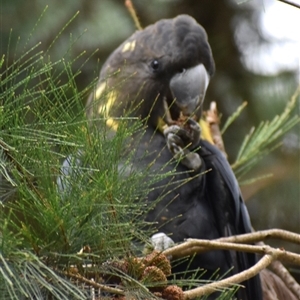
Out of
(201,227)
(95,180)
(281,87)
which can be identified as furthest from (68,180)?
(281,87)

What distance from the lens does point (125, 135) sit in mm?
1081

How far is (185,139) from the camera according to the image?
1966 mm

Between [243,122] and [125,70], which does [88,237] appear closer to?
[125,70]

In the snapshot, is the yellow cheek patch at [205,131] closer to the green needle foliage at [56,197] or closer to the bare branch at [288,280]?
the bare branch at [288,280]

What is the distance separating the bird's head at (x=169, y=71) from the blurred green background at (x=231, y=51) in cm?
63

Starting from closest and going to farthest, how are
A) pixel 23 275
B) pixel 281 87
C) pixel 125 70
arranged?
1. pixel 23 275
2. pixel 125 70
3. pixel 281 87

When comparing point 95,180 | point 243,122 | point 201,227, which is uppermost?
point 95,180

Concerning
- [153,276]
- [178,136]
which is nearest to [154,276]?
[153,276]

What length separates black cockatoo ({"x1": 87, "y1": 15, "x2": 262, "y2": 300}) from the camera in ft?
6.59

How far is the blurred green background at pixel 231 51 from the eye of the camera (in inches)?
115

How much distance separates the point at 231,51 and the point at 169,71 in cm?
119

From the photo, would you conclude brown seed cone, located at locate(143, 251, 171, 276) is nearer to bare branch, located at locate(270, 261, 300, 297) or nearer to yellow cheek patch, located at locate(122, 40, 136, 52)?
bare branch, located at locate(270, 261, 300, 297)

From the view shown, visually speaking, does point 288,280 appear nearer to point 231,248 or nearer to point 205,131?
point 231,248

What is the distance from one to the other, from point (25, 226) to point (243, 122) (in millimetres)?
2300
